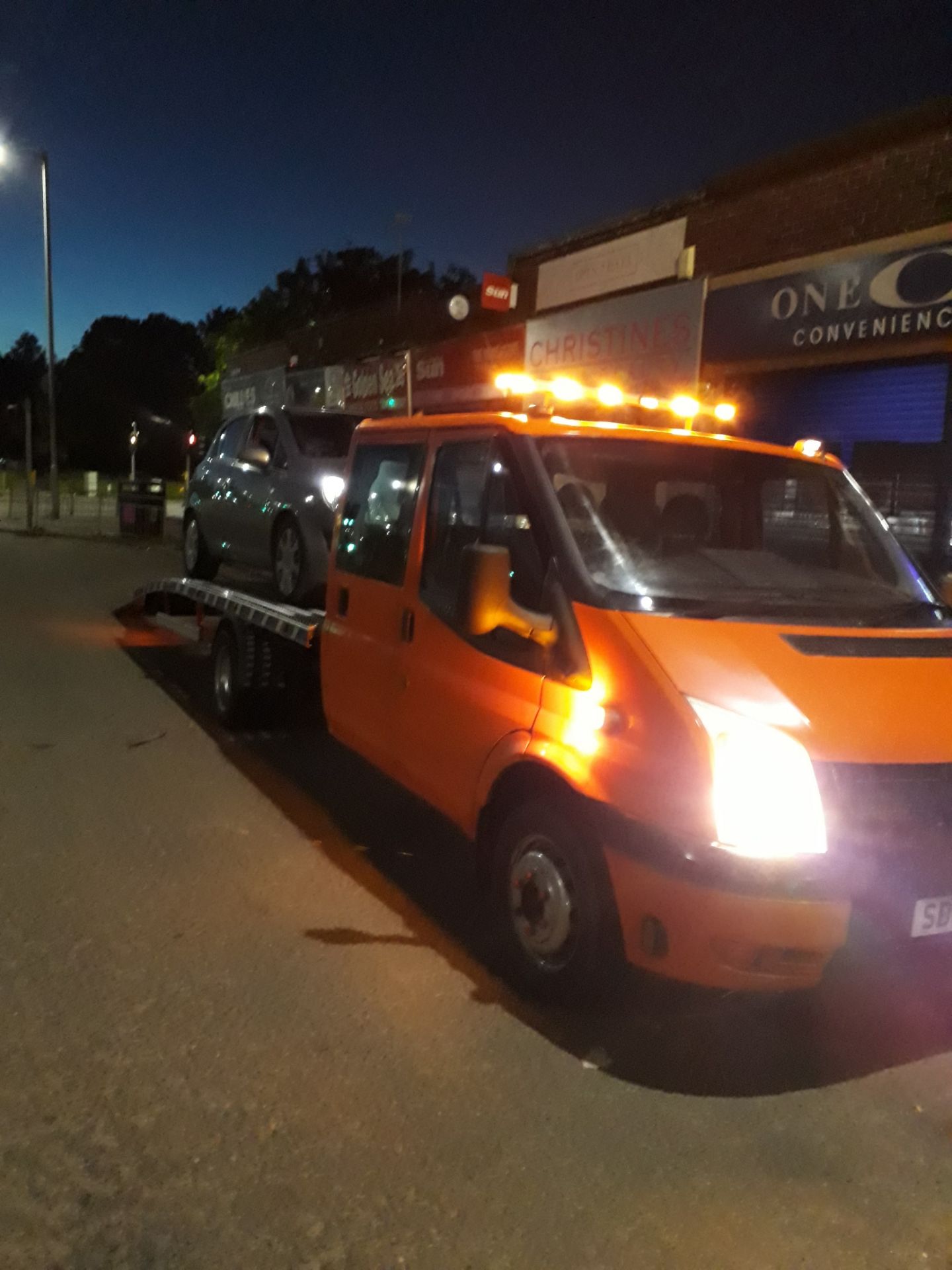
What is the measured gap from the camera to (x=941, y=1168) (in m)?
3.08

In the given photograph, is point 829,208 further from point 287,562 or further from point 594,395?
point 594,395

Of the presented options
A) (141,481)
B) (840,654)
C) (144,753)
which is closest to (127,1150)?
(840,654)

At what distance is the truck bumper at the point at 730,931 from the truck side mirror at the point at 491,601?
0.87 metres

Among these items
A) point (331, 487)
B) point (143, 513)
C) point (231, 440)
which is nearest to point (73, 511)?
point (143, 513)

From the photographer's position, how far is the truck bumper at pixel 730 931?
3.13m

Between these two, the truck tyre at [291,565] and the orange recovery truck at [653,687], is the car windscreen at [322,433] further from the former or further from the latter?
the orange recovery truck at [653,687]

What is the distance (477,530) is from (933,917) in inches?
88.2

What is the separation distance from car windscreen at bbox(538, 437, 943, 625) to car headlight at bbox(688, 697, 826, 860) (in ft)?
2.15

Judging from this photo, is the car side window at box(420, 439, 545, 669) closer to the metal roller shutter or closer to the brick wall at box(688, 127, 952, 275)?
the metal roller shutter

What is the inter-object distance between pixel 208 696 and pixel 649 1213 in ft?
22.5

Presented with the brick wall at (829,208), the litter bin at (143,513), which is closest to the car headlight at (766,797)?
the brick wall at (829,208)

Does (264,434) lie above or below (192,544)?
above

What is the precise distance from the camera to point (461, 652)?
14.4ft

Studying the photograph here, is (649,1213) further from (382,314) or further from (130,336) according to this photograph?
(130,336)
